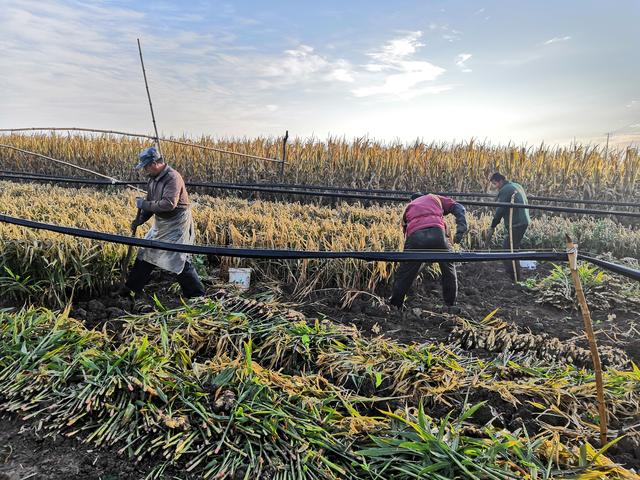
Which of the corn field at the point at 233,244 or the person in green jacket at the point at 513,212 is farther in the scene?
the person in green jacket at the point at 513,212

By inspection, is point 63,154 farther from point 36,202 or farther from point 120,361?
point 120,361

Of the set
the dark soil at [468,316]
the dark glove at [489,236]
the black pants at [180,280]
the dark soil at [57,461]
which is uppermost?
the dark glove at [489,236]

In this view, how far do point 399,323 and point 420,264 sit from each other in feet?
2.46

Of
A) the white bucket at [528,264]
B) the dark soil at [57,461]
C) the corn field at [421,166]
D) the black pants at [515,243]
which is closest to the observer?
the dark soil at [57,461]

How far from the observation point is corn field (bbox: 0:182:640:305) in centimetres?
413

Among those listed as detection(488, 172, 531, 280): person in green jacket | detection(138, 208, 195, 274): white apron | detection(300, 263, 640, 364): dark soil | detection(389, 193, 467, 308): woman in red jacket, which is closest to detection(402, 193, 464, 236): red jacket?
detection(389, 193, 467, 308): woman in red jacket

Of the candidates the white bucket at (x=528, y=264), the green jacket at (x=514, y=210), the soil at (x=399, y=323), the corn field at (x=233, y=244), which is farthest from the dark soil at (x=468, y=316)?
the green jacket at (x=514, y=210)

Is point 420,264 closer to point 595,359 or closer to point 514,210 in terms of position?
point 595,359

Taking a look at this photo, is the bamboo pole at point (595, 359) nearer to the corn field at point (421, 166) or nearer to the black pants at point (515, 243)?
the black pants at point (515, 243)

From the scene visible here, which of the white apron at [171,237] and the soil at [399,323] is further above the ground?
the white apron at [171,237]

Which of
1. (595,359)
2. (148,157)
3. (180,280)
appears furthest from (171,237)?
(595,359)

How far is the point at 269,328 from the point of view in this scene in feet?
10.2

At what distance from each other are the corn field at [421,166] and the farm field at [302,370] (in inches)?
247

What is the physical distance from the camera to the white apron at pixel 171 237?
4.18 metres
